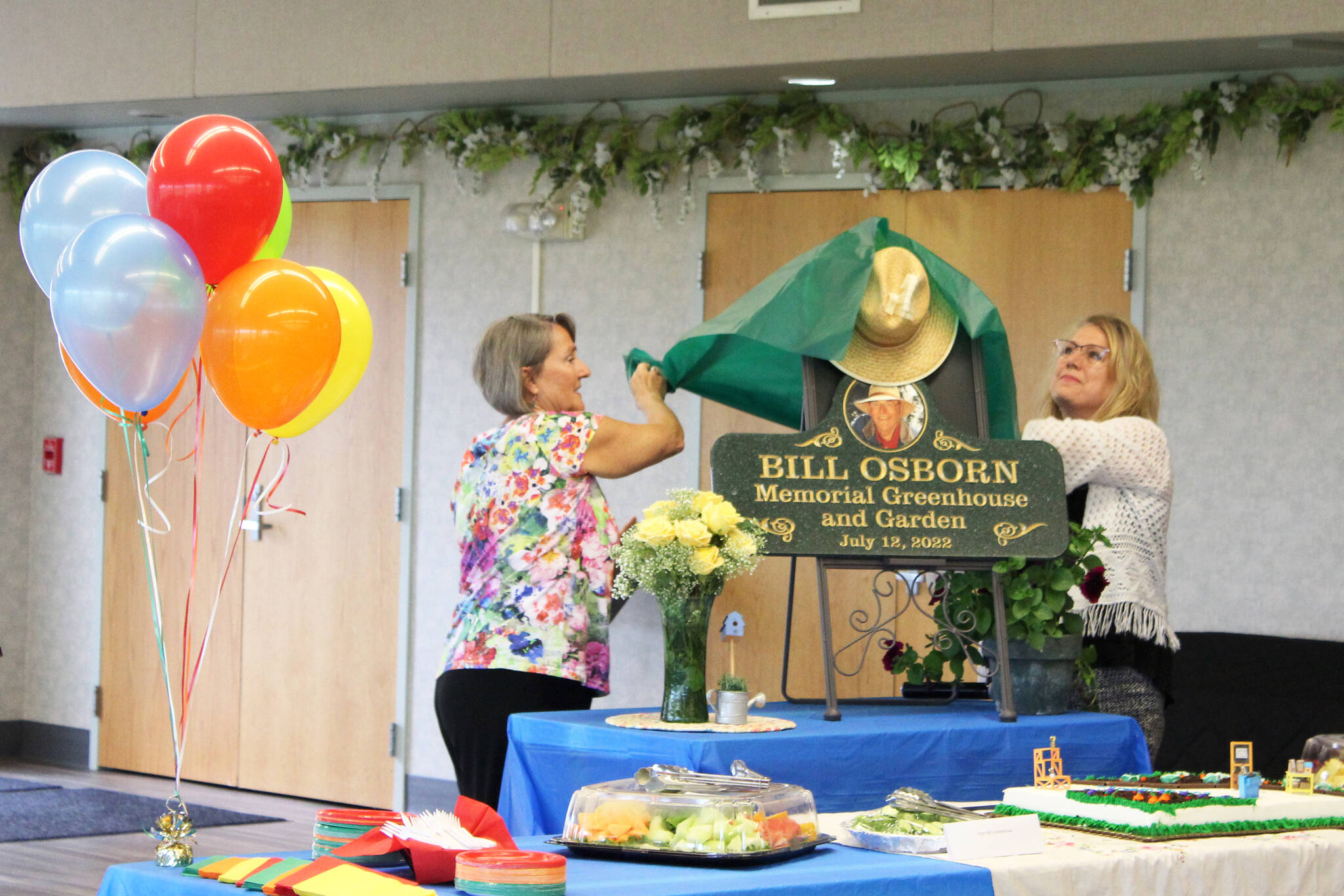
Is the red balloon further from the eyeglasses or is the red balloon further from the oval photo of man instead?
the eyeglasses

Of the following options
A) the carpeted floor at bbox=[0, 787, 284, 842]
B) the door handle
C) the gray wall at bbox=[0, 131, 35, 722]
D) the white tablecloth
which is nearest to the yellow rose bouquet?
the white tablecloth

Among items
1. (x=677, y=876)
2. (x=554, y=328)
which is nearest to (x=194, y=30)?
(x=554, y=328)

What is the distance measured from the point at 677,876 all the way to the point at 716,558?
0.83 meters

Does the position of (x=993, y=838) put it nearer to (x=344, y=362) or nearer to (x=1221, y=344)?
(x=344, y=362)

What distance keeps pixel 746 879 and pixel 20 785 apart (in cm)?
524

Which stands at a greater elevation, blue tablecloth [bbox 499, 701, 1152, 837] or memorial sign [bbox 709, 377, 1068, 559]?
memorial sign [bbox 709, 377, 1068, 559]

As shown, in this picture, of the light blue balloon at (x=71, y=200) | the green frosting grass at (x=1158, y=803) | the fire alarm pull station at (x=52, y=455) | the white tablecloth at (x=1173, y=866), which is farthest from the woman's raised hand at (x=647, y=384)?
the fire alarm pull station at (x=52, y=455)

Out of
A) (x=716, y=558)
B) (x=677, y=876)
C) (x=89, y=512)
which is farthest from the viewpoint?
(x=89, y=512)

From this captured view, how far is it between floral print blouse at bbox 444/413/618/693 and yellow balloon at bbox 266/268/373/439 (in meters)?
0.47

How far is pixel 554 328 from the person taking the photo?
3.46 meters

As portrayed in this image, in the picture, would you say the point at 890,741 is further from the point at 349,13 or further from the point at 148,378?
the point at 349,13

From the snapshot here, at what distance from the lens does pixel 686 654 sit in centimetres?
271

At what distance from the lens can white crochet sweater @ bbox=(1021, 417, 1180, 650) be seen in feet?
10.5

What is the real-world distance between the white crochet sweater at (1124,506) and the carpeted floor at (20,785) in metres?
4.71
